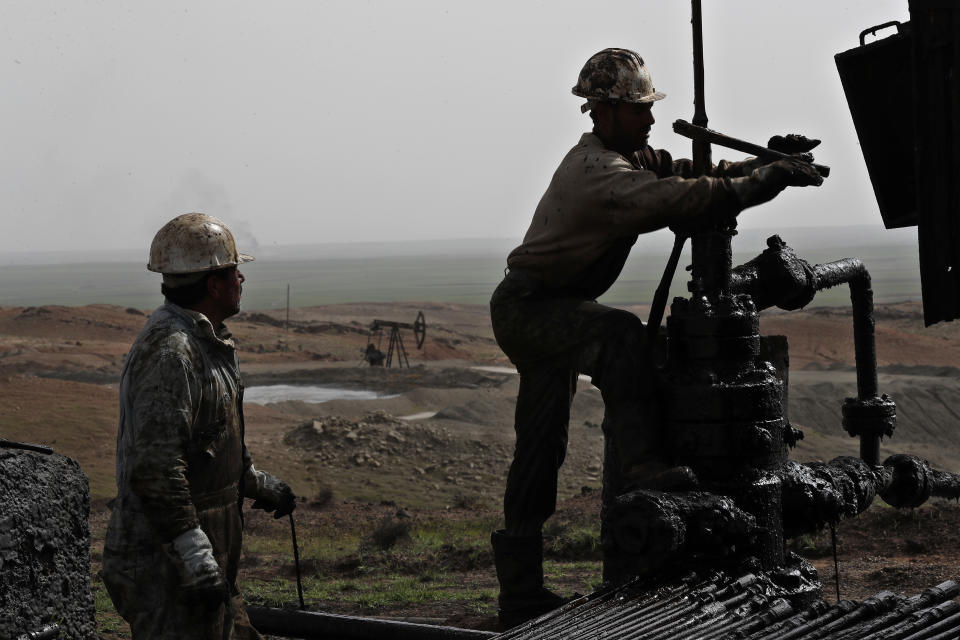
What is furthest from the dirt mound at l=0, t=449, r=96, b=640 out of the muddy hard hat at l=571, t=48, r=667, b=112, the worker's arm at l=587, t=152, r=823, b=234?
the muddy hard hat at l=571, t=48, r=667, b=112

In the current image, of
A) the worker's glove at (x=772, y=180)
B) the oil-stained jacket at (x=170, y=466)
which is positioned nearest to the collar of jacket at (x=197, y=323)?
the oil-stained jacket at (x=170, y=466)

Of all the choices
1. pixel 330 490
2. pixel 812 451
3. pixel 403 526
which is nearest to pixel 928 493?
pixel 403 526

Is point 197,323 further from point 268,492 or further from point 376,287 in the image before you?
point 376,287

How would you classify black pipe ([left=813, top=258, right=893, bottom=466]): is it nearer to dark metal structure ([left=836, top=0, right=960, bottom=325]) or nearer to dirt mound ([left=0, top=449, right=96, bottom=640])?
dark metal structure ([left=836, top=0, right=960, bottom=325])

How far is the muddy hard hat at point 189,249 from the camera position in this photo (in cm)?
458

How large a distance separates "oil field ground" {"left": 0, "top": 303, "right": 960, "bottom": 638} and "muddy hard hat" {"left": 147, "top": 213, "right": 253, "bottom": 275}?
9.36ft

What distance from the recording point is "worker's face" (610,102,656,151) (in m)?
5.22

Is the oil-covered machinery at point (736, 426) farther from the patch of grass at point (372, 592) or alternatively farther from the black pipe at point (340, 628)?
the patch of grass at point (372, 592)

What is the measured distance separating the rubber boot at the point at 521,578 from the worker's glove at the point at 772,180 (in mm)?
1734

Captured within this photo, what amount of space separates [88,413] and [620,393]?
18131 millimetres

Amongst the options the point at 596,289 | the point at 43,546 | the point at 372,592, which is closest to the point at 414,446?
the point at 372,592

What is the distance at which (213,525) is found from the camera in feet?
15.1

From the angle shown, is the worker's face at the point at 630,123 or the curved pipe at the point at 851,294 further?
the curved pipe at the point at 851,294

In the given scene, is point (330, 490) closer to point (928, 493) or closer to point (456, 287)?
point (928, 493)
